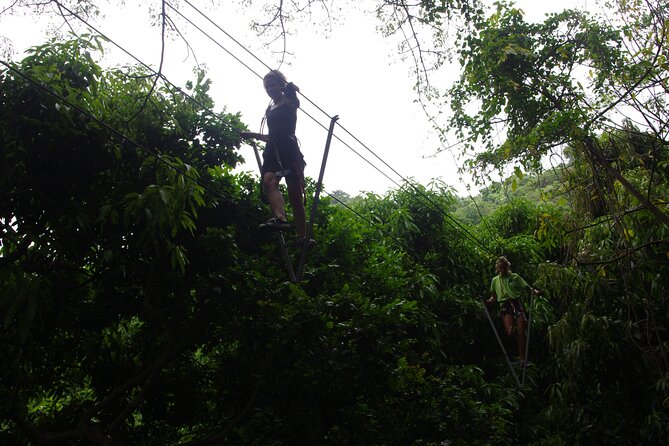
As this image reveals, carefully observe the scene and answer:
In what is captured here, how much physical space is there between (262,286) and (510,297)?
113 inches

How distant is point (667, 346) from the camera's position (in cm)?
481

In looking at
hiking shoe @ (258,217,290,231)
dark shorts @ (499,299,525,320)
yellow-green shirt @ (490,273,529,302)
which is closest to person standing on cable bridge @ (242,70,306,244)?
hiking shoe @ (258,217,290,231)

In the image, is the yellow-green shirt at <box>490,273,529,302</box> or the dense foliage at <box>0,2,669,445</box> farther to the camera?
the yellow-green shirt at <box>490,273,529,302</box>

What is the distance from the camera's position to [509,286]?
596 cm

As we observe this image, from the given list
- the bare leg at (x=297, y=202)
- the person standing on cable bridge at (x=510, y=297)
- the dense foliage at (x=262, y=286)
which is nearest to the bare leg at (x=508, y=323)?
the person standing on cable bridge at (x=510, y=297)

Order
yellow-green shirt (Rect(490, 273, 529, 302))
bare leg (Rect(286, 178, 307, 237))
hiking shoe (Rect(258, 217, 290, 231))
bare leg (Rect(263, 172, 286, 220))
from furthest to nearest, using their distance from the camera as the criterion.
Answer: yellow-green shirt (Rect(490, 273, 529, 302)) → bare leg (Rect(286, 178, 307, 237)) → bare leg (Rect(263, 172, 286, 220)) → hiking shoe (Rect(258, 217, 290, 231))

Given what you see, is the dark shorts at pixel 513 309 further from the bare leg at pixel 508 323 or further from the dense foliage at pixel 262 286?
the dense foliage at pixel 262 286

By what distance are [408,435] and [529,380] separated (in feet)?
6.95

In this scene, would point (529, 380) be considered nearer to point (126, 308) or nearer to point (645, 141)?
point (645, 141)

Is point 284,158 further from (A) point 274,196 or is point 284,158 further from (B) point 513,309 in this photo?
(B) point 513,309

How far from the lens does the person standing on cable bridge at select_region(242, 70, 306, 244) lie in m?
3.50

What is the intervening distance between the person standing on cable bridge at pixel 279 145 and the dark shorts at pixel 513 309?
330cm

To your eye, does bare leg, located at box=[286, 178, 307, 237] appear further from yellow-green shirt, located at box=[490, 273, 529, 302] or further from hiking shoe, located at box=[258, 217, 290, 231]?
yellow-green shirt, located at box=[490, 273, 529, 302]

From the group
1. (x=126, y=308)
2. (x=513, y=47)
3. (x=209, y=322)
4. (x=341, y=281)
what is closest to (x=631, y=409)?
(x=341, y=281)
